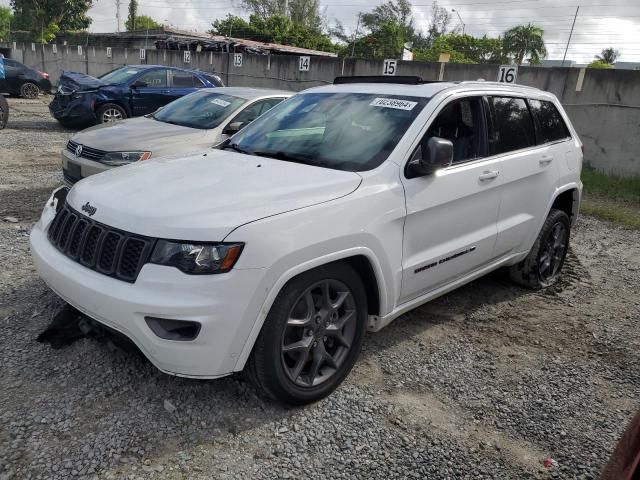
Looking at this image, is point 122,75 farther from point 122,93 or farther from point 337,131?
point 337,131

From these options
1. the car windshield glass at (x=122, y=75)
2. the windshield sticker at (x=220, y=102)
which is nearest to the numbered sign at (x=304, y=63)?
the car windshield glass at (x=122, y=75)

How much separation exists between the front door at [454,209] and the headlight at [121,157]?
3.74m

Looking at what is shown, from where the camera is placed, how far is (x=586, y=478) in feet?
8.80

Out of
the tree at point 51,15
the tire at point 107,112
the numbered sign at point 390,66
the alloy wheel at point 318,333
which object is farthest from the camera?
the tree at point 51,15

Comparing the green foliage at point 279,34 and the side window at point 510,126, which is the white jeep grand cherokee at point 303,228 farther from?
the green foliage at point 279,34

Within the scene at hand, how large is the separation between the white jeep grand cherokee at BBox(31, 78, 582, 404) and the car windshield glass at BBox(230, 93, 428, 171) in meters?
0.01

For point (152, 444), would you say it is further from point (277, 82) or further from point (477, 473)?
point (277, 82)

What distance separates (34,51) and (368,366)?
31.8 meters

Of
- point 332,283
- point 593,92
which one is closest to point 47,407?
point 332,283

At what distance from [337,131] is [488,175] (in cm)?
112

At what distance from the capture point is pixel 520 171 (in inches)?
167

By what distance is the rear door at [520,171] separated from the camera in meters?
4.14

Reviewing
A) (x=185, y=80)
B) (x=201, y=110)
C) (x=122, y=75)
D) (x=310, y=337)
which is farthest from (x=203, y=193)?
(x=122, y=75)

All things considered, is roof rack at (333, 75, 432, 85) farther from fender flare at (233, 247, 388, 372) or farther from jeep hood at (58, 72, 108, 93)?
jeep hood at (58, 72, 108, 93)
